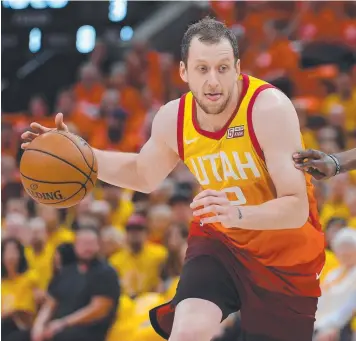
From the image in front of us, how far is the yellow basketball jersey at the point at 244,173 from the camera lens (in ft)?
12.8

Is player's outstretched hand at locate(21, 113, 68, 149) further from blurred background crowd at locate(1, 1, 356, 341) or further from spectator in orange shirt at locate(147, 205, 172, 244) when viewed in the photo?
spectator in orange shirt at locate(147, 205, 172, 244)

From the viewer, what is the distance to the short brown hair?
12.9ft

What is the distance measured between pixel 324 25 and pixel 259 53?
101 centimetres

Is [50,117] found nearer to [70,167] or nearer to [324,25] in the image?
[324,25]

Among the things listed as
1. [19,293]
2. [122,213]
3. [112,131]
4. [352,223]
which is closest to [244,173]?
[352,223]

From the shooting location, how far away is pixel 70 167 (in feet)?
13.4

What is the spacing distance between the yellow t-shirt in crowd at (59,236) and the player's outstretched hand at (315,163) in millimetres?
4689

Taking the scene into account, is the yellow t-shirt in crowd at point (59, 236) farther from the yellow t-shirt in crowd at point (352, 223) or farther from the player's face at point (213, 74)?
the player's face at point (213, 74)

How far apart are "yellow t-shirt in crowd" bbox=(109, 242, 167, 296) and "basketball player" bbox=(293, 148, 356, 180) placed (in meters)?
3.76

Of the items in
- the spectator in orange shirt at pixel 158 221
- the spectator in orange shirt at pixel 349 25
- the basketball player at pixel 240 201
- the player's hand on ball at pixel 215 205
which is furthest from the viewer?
the spectator in orange shirt at pixel 349 25

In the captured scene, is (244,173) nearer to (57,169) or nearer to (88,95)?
(57,169)

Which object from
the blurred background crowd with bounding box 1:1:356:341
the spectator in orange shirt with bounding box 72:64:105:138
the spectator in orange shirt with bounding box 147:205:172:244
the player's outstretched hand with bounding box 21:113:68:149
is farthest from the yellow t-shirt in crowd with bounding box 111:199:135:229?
the player's outstretched hand with bounding box 21:113:68:149

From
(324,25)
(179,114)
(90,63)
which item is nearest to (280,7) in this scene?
(324,25)

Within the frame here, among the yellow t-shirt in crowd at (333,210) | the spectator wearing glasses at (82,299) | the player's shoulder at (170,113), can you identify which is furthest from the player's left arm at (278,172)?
the yellow t-shirt in crowd at (333,210)
